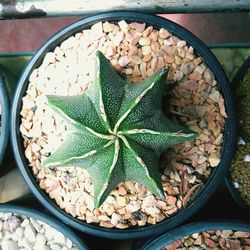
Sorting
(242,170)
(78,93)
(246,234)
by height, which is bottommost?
(246,234)

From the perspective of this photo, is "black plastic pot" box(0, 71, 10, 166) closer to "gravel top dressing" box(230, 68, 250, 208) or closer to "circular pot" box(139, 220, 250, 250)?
"circular pot" box(139, 220, 250, 250)

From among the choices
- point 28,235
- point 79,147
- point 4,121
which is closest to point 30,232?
point 28,235

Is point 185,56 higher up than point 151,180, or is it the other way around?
point 185,56

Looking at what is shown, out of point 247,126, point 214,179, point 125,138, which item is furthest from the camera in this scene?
point 247,126

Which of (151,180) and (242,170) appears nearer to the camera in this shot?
(151,180)

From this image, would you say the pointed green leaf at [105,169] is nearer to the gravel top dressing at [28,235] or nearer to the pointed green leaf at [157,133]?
the pointed green leaf at [157,133]

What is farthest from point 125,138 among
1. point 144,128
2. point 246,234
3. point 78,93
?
point 246,234

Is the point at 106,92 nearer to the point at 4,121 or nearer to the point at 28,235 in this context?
the point at 4,121

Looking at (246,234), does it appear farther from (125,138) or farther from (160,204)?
(125,138)
